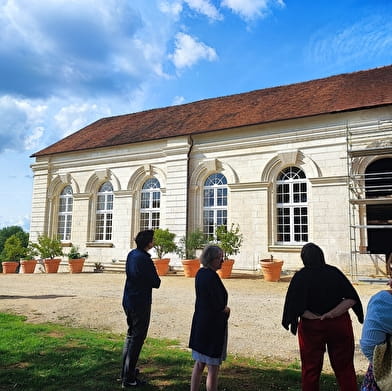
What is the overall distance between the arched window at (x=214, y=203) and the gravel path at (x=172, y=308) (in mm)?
3547

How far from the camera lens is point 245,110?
53.0 feet

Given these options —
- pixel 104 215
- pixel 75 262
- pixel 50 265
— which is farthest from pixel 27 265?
pixel 104 215

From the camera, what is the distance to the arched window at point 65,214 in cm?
1884

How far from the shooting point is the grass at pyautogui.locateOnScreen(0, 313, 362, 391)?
3613 millimetres

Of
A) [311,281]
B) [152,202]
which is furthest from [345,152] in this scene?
[311,281]

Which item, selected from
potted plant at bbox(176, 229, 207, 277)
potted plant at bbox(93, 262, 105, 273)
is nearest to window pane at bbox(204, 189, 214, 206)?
potted plant at bbox(176, 229, 207, 277)

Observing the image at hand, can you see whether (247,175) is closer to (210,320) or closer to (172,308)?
(172,308)

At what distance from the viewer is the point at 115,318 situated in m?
6.68

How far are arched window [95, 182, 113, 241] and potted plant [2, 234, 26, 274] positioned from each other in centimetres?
348

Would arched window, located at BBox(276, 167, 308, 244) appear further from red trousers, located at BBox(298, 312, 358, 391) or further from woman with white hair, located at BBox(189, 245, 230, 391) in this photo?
woman with white hair, located at BBox(189, 245, 230, 391)

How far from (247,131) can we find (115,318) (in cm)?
1002

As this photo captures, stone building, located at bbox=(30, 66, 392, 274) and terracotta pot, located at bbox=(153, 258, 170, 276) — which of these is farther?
terracotta pot, located at bbox=(153, 258, 170, 276)

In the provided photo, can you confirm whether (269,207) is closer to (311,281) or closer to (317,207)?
(317,207)

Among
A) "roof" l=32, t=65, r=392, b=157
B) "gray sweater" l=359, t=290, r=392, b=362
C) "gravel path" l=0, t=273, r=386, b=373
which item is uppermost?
"roof" l=32, t=65, r=392, b=157
